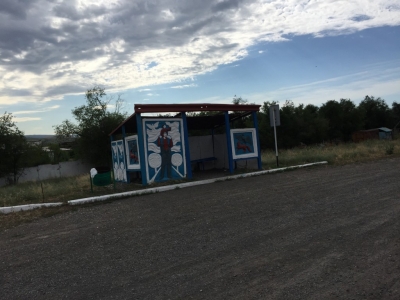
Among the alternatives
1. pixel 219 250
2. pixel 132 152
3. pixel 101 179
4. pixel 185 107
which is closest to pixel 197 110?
pixel 185 107

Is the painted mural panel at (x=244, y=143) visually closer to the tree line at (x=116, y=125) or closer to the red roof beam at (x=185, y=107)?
the red roof beam at (x=185, y=107)

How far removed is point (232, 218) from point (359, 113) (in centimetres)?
4529

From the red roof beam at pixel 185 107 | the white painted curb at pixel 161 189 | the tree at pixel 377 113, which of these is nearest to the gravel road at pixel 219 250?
the white painted curb at pixel 161 189

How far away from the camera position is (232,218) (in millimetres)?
7625

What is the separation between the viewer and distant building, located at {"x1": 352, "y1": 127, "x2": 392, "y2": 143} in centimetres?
3970

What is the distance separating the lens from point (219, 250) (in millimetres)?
5613

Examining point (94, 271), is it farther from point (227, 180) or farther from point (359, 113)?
point (359, 113)

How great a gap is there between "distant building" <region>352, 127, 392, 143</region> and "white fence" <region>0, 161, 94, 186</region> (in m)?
30.6

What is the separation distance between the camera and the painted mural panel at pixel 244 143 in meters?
16.7

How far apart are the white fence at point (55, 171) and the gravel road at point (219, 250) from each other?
30.4m

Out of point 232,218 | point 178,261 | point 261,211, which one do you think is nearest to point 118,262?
point 178,261

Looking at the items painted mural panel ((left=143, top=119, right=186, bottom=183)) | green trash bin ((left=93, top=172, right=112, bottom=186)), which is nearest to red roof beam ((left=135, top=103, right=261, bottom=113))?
painted mural panel ((left=143, top=119, right=186, bottom=183))

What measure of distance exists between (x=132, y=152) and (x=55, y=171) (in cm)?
2736

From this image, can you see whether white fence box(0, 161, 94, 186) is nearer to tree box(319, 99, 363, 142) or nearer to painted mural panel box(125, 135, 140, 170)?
painted mural panel box(125, 135, 140, 170)
